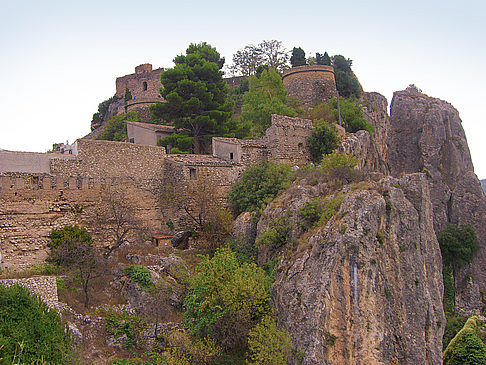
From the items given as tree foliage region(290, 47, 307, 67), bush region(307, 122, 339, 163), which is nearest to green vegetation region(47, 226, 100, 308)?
bush region(307, 122, 339, 163)

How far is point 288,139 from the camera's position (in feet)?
82.0

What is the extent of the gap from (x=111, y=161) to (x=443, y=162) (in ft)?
122

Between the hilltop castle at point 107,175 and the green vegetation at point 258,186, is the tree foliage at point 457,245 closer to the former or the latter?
the hilltop castle at point 107,175

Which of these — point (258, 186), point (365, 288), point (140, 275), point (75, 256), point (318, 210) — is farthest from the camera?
point (258, 186)

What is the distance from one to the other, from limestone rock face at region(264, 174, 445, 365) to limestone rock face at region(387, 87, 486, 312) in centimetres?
2535

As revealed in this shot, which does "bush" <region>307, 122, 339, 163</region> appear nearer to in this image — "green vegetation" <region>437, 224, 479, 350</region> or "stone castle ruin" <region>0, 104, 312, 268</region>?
"stone castle ruin" <region>0, 104, 312, 268</region>

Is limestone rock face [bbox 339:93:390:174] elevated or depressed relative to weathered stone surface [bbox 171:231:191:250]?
elevated

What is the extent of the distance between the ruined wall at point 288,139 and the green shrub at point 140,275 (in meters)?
9.98

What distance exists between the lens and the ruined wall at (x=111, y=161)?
19.3 metres

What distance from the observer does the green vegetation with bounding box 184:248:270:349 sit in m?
15.0


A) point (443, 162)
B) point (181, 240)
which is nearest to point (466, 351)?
point (181, 240)

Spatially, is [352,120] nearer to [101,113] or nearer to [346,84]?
[346,84]

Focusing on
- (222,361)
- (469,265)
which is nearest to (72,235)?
(222,361)

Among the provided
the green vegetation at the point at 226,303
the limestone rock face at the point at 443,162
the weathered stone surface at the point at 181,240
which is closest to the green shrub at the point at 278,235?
the green vegetation at the point at 226,303
